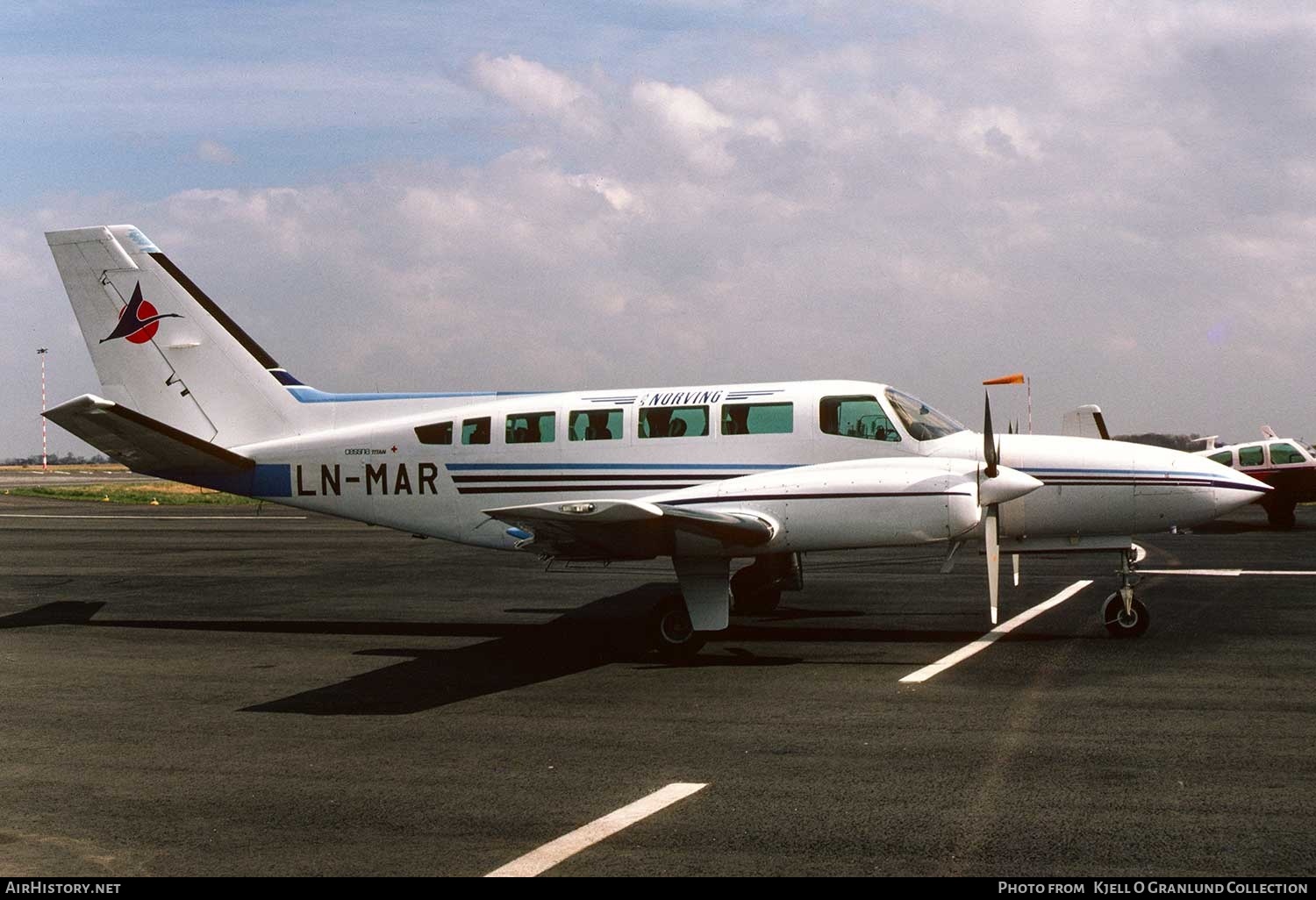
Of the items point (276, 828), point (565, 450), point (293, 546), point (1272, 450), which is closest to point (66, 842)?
point (276, 828)

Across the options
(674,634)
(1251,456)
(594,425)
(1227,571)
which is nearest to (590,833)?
(674,634)

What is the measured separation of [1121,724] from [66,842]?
7720 mm

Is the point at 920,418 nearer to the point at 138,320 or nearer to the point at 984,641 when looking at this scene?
the point at 984,641

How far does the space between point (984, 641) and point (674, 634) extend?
12.3ft

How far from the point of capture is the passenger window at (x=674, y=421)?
1491 cm

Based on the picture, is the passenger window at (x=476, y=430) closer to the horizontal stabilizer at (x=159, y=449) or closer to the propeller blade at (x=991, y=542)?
the horizontal stabilizer at (x=159, y=449)

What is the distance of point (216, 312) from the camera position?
1772cm

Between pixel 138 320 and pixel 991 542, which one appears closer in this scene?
pixel 991 542

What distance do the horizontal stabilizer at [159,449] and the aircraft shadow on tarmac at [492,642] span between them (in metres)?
2.05

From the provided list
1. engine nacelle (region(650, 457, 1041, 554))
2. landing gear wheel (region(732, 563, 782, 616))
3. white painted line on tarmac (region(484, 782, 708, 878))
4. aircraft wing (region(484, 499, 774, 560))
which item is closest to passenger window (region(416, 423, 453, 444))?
aircraft wing (region(484, 499, 774, 560))

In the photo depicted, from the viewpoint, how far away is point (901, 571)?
22.3 m

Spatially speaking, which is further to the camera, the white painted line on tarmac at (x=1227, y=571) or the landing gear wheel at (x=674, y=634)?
the white painted line on tarmac at (x=1227, y=571)

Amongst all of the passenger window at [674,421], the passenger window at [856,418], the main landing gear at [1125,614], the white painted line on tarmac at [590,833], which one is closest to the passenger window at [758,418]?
the passenger window at [674,421]

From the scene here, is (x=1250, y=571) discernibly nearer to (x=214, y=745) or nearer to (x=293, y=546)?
(x=214, y=745)
